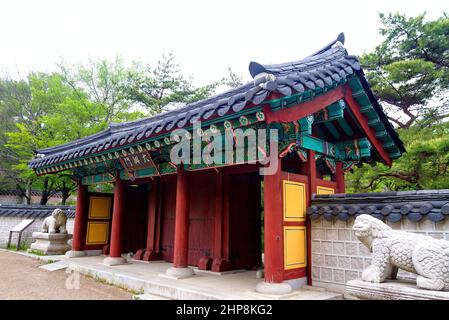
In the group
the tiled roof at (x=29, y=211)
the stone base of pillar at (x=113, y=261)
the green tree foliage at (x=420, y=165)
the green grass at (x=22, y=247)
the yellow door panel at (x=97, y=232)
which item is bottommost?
the green grass at (x=22, y=247)

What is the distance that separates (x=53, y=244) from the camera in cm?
1090

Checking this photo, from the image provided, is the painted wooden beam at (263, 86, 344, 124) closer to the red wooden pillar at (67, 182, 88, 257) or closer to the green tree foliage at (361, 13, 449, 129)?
the green tree foliage at (361, 13, 449, 129)

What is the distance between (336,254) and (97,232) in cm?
797

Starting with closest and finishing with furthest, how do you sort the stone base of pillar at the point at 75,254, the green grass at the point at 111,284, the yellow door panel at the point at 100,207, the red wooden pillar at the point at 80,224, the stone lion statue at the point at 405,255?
the stone lion statue at the point at 405,255, the green grass at the point at 111,284, the stone base of pillar at the point at 75,254, the red wooden pillar at the point at 80,224, the yellow door panel at the point at 100,207

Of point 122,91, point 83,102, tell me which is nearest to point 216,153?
point 83,102

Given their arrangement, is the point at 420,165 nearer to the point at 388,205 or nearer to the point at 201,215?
the point at 388,205

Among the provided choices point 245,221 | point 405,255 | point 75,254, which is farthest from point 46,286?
point 405,255

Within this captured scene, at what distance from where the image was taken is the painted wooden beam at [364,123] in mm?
6754

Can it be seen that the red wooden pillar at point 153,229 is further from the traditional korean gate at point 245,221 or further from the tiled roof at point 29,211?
the tiled roof at point 29,211

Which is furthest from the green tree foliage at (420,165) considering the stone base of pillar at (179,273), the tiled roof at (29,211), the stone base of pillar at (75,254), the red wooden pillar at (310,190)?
the tiled roof at (29,211)

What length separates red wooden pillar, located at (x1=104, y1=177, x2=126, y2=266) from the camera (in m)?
8.47

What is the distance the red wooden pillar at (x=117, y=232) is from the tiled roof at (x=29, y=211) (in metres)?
4.81

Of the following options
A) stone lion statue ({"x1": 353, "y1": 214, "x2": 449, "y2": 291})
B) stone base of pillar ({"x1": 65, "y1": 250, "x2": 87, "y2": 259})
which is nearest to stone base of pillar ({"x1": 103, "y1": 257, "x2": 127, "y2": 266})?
stone base of pillar ({"x1": 65, "y1": 250, "x2": 87, "y2": 259})

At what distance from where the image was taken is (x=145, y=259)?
9.02 metres
